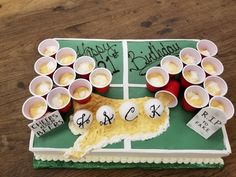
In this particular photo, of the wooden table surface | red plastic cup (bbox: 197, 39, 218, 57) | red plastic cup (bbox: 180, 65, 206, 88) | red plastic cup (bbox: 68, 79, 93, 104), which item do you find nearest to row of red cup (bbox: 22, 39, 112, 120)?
red plastic cup (bbox: 68, 79, 93, 104)

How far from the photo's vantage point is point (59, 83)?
1.12 metres

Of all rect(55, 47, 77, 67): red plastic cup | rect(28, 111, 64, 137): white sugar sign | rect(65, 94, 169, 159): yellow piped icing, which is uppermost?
rect(55, 47, 77, 67): red plastic cup

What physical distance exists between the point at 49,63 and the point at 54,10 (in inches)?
14.9

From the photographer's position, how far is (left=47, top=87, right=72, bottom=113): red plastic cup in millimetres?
1051

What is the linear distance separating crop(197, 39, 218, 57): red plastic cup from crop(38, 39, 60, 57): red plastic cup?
53cm

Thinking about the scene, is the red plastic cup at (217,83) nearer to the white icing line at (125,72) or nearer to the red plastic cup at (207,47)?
the red plastic cup at (207,47)

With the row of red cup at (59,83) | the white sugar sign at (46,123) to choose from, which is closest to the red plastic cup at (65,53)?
the row of red cup at (59,83)

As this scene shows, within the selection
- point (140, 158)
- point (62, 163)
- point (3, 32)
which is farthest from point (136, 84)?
point (3, 32)

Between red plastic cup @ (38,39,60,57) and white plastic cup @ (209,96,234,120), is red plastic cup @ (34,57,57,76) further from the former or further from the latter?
white plastic cup @ (209,96,234,120)

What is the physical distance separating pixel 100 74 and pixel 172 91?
0.84 ft

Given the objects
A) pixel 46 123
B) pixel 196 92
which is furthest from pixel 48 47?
pixel 196 92

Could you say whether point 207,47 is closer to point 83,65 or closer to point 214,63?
point 214,63

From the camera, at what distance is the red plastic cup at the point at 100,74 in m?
1.10

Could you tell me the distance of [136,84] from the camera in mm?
1155
